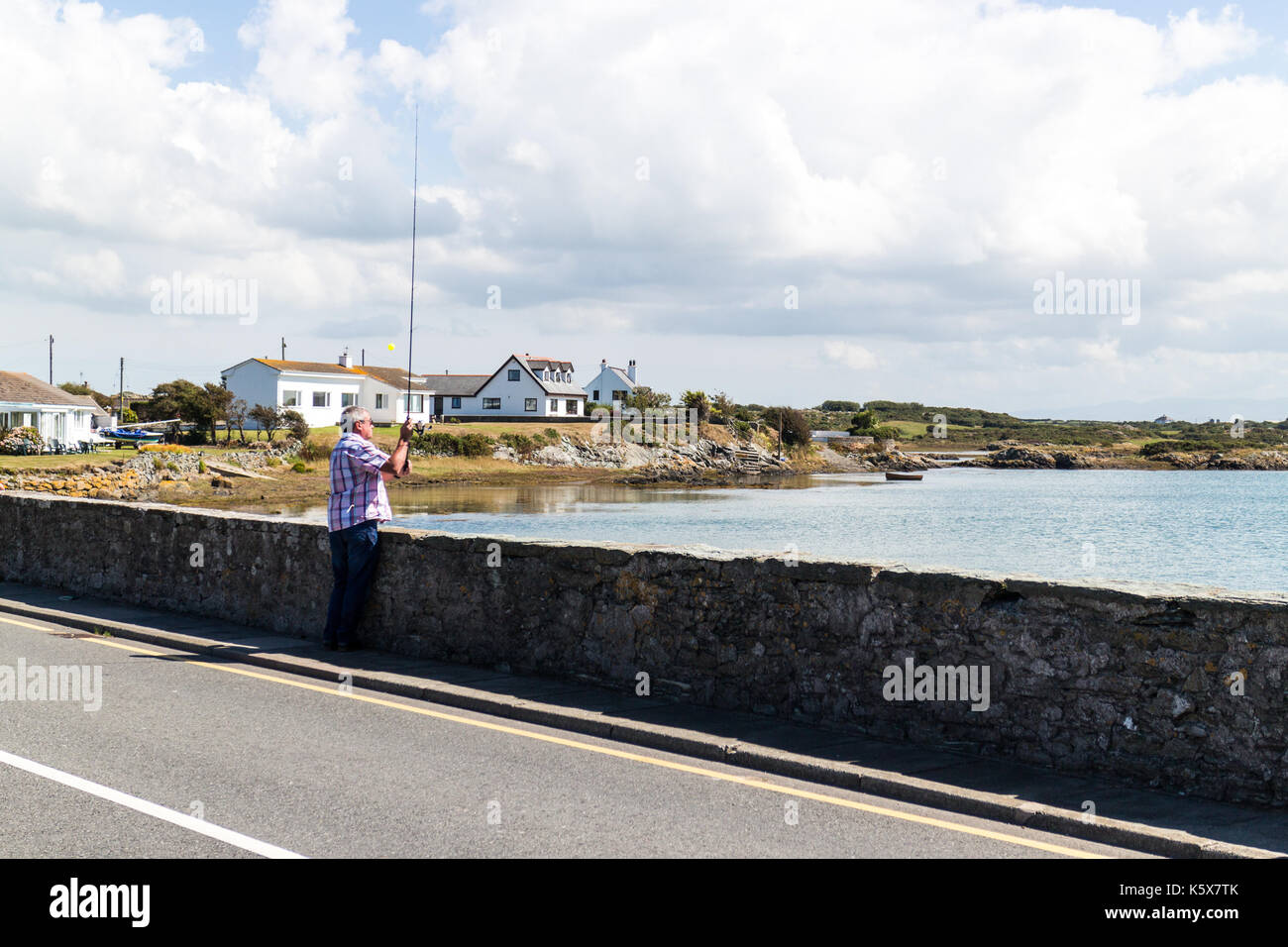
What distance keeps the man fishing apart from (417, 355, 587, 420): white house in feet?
322

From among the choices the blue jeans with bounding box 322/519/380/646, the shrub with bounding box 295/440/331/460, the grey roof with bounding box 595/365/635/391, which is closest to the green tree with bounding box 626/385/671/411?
the grey roof with bounding box 595/365/635/391

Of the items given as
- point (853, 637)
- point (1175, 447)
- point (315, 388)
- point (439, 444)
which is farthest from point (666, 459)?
point (853, 637)

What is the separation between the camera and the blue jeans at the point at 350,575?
10.2 m

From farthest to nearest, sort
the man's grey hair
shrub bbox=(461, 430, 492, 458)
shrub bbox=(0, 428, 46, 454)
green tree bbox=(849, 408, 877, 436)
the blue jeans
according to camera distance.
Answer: green tree bbox=(849, 408, 877, 436) < shrub bbox=(461, 430, 492, 458) < shrub bbox=(0, 428, 46, 454) < the blue jeans < the man's grey hair

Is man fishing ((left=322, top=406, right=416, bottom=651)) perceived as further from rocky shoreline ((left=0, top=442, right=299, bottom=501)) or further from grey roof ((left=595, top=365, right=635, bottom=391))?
grey roof ((left=595, top=365, right=635, bottom=391))

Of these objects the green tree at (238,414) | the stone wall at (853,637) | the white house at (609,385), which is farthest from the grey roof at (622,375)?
the stone wall at (853,637)

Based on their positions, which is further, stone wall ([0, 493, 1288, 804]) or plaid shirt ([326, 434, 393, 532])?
plaid shirt ([326, 434, 393, 532])

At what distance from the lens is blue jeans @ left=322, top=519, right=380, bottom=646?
10188 millimetres

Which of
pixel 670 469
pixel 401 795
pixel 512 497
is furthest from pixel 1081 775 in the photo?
pixel 670 469

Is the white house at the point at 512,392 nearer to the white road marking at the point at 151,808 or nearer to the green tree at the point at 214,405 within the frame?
the green tree at the point at 214,405

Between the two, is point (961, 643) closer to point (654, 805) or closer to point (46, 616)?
point (654, 805)

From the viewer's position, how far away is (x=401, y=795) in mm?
6219

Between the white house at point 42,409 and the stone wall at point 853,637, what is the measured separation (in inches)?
2637

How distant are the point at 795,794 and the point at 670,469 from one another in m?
90.8
